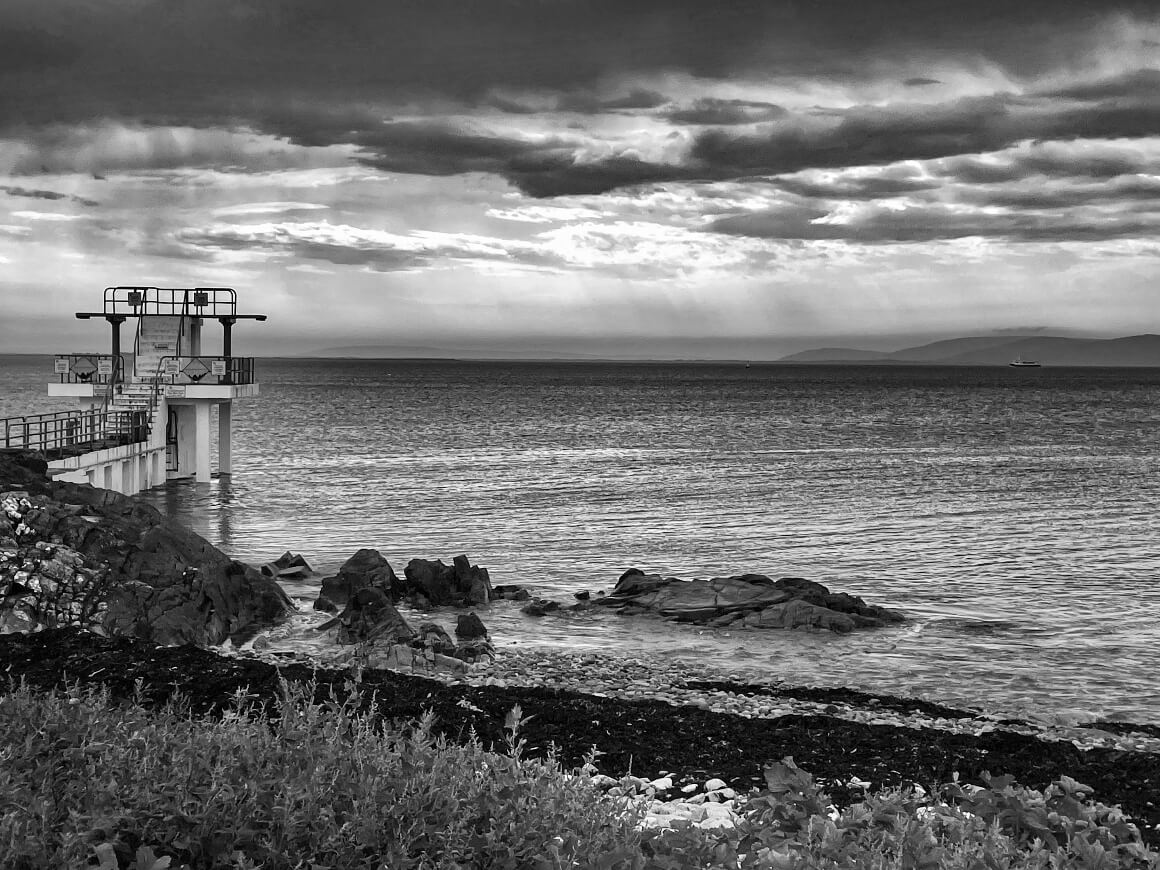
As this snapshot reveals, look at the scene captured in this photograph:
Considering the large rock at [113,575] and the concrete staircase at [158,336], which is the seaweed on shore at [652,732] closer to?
the large rock at [113,575]

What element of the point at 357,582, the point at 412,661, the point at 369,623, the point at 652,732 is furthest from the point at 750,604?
the point at 652,732

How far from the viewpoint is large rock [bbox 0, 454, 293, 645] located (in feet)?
56.0

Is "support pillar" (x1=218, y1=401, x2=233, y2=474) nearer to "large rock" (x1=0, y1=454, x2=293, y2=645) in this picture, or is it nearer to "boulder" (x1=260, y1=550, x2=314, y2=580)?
"boulder" (x1=260, y1=550, x2=314, y2=580)

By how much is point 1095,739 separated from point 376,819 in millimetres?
11611

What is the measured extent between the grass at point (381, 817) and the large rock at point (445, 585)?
16.6 meters

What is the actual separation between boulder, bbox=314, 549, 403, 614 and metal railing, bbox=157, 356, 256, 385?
74.5 ft

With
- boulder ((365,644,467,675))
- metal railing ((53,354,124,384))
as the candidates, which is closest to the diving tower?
metal railing ((53,354,124,384))

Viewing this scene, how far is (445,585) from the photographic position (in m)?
25.0

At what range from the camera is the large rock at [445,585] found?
2464 cm

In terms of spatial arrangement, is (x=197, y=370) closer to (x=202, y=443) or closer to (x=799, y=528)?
(x=202, y=443)

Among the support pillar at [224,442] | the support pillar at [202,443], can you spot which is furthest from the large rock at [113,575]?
the support pillar at [224,442]

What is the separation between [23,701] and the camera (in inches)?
319

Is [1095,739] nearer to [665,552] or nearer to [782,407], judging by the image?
[665,552]

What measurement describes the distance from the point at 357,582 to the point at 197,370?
2566 cm
